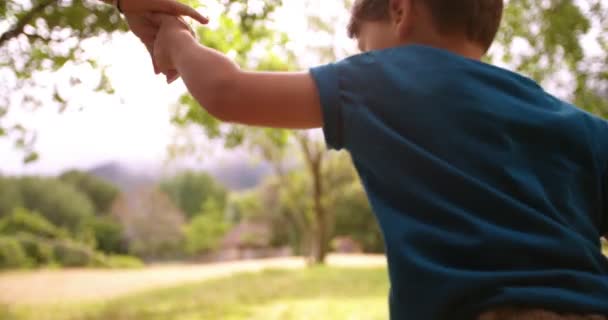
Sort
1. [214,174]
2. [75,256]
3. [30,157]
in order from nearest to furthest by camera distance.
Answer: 1. [30,157]
2. [75,256]
3. [214,174]

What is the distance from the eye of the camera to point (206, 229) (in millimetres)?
3820

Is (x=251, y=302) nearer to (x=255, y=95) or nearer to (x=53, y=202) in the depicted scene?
(x=53, y=202)

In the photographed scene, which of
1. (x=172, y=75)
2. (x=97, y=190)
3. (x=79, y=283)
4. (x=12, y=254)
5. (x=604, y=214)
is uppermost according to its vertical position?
(x=172, y=75)

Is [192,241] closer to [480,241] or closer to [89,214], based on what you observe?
[89,214]

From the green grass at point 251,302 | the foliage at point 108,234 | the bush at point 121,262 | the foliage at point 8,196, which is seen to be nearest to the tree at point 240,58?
the green grass at point 251,302

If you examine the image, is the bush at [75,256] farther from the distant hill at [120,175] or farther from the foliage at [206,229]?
the foliage at [206,229]

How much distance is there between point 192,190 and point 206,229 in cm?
30

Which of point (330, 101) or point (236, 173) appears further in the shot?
point (236, 173)

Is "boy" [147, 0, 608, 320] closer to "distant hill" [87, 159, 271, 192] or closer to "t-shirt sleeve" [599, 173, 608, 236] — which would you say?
"t-shirt sleeve" [599, 173, 608, 236]

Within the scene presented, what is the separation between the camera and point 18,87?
2.70ft

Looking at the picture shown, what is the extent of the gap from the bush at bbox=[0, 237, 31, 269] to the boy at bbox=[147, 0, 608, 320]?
2530 millimetres

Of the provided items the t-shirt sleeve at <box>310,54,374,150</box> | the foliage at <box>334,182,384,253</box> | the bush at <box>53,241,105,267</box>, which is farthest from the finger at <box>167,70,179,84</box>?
the foliage at <box>334,182,384,253</box>

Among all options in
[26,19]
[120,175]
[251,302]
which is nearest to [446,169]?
[26,19]

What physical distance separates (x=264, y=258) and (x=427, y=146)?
13.6ft
